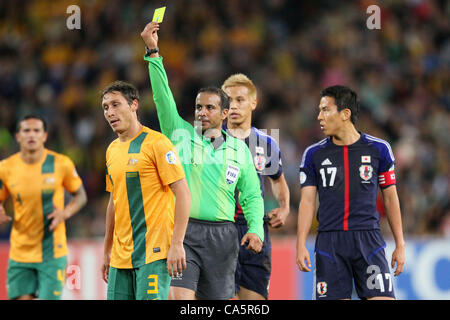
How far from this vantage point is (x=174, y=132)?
585cm

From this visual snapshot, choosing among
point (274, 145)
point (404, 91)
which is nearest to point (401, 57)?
point (404, 91)

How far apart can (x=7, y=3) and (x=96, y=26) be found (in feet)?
7.67

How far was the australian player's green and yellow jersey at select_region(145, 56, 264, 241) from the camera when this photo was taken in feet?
19.1

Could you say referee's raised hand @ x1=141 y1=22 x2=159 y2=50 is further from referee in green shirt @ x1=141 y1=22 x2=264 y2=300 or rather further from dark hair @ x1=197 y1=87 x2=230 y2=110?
dark hair @ x1=197 y1=87 x2=230 y2=110

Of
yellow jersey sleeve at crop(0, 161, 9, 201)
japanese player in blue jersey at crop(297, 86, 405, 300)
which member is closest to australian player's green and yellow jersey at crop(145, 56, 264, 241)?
japanese player in blue jersey at crop(297, 86, 405, 300)

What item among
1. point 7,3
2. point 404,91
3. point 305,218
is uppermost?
point 7,3

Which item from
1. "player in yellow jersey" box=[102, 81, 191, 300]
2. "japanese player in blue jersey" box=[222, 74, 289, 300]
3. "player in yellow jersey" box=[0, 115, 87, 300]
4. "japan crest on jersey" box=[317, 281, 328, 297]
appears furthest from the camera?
"player in yellow jersey" box=[0, 115, 87, 300]

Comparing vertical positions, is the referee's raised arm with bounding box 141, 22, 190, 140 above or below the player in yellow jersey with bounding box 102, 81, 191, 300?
above

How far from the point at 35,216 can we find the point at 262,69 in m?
7.37

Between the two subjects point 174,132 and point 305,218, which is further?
point 305,218

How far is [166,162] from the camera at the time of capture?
17.3 feet

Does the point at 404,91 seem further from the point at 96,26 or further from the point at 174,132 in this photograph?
the point at 174,132
